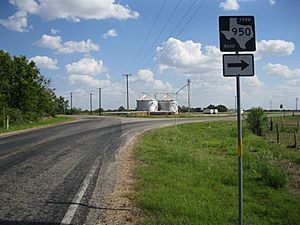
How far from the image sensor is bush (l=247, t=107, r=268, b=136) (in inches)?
1123

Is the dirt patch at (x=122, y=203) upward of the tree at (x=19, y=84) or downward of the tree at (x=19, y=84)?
downward

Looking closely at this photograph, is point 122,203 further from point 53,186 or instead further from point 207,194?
point 53,186

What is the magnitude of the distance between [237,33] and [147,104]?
90.5 m

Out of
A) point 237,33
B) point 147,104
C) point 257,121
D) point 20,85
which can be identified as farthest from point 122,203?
point 147,104

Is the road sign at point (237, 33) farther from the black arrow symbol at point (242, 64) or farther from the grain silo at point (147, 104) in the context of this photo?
the grain silo at point (147, 104)

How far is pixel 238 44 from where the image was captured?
4992 mm

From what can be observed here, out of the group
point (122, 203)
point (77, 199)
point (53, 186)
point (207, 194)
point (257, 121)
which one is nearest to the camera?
point (122, 203)

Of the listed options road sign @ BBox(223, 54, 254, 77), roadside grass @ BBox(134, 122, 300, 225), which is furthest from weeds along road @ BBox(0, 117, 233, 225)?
road sign @ BBox(223, 54, 254, 77)

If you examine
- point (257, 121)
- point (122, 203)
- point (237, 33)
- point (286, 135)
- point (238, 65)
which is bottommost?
point (286, 135)

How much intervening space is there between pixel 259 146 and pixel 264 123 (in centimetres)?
1246

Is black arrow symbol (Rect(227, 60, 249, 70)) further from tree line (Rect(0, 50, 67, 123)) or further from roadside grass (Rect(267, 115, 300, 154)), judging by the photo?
tree line (Rect(0, 50, 67, 123))

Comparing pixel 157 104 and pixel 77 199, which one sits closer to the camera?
pixel 77 199

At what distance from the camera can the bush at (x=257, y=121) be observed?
2853 cm

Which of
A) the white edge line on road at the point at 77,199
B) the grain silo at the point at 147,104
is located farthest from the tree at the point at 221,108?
the white edge line on road at the point at 77,199
